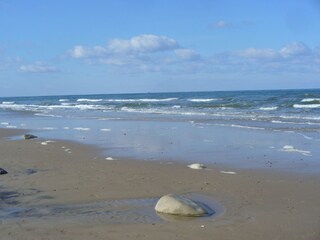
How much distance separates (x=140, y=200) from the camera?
727 cm

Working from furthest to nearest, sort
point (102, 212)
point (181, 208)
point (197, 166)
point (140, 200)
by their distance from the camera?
1. point (197, 166)
2. point (140, 200)
3. point (102, 212)
4. point (181, 208)

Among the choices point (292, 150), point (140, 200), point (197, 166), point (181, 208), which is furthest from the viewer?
point (292, 150)

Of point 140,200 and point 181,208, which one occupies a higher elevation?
point 181,208

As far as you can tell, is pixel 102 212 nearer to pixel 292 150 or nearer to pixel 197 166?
pixel 197 166

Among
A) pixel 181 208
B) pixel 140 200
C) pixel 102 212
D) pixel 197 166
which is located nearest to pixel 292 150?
pixel 197 166

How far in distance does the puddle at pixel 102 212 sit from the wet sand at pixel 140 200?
14mm

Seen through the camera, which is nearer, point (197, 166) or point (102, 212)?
point (102, 212)

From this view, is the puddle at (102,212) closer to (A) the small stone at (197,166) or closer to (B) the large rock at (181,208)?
(B) the large rock at (181,208)

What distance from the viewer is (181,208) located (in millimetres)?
6316

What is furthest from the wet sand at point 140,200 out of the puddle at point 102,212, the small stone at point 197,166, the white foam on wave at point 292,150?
the white foam on wave at point 292,150

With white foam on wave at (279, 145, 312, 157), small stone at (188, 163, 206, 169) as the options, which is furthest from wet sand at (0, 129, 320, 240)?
white foam on wave at (279, 145, 312, 157)

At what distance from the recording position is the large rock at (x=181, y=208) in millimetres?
6301

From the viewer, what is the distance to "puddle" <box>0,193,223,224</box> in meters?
6.17

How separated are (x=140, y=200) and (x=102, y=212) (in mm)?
903
